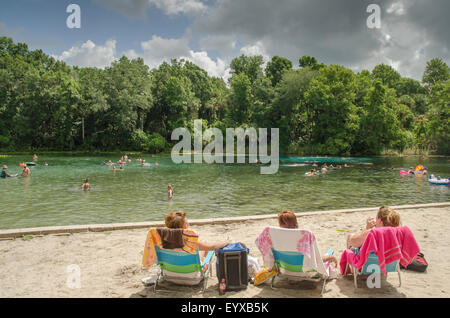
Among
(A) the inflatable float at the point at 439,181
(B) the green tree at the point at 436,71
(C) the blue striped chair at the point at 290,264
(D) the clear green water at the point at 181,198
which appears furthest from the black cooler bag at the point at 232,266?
(B) the green tree at the point at 436,71

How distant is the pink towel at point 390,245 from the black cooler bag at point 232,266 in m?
1.77

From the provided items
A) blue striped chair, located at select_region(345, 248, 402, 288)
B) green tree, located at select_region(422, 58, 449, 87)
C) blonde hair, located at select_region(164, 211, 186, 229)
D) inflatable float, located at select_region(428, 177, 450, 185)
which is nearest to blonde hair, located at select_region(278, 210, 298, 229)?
blue striped chair, located at select_region(345, 248, 402, 288)

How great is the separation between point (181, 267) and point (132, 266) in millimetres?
1534

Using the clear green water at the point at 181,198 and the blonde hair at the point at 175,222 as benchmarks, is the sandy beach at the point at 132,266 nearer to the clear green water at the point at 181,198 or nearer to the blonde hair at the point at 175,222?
the blonde hair at the point at 175,222

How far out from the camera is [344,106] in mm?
53094

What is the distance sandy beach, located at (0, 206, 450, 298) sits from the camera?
4707mm

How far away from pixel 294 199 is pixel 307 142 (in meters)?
45.8

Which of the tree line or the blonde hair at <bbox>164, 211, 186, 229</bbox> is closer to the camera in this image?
the blonde hair at <bbox>164, 211, 186, 229</bbox>

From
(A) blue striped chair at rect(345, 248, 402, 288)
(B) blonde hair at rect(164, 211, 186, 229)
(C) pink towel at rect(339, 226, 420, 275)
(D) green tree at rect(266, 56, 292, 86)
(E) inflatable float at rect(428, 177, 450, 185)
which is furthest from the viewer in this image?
(D) green tree at rect(266, 56, 292, 86)

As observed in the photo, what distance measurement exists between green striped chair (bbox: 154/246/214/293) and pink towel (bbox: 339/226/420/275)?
242cm

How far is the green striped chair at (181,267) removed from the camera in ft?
15.2

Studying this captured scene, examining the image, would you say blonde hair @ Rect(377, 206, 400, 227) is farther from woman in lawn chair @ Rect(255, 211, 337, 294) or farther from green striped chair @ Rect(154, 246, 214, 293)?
green striped chair @ Rect(154, 246, 214, 293)
